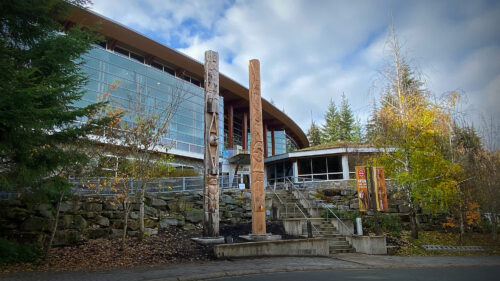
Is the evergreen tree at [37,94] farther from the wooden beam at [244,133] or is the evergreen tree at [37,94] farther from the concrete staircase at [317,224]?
the wooden beam at [244,133]

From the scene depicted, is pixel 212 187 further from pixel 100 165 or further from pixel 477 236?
pixel 477 236

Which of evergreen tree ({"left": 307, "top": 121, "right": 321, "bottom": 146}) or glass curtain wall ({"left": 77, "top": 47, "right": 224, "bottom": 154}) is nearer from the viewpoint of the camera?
glass curtain wall ({"left": 77, "top": 47, "right": 224, "bottom": 154})

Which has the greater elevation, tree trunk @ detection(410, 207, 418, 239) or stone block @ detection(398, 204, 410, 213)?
stone block @ detection(398, 204, 410, 213)

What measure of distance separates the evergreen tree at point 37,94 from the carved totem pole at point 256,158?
17.7ft

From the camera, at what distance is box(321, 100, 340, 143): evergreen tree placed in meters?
57.5

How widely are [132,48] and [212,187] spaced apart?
2124 cm

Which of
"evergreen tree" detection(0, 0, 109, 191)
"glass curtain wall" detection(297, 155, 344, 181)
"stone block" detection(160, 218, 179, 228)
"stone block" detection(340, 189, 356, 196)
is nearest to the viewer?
"evergreen tree" detection(0, 0, 109, 191)

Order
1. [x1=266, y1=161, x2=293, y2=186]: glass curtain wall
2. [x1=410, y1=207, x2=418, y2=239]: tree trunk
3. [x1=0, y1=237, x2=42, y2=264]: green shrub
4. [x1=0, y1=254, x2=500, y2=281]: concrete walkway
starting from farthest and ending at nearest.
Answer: [x1=266, y1=161, x2=293, y2=186]: glass curtain wall
[x1=410, y1=207, x2=418, y2=239]: tree trunk
[x1=0, y1=237, x2=42, y2=264]: green shrub
[x1=0, y1=254, x2=500, y2=281]: concrete walkway

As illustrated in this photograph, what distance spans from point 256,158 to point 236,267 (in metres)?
4.46

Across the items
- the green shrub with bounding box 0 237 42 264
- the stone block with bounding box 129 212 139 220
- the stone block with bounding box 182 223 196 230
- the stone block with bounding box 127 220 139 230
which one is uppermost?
the stone block with bounding box 129 212 139 220

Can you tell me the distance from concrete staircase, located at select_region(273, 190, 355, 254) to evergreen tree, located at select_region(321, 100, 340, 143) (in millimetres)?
40337

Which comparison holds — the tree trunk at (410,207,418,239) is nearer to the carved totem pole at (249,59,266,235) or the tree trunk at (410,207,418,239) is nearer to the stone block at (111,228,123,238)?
the carved totem pole at (249,59,266,235)

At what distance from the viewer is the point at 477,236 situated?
16516 mm

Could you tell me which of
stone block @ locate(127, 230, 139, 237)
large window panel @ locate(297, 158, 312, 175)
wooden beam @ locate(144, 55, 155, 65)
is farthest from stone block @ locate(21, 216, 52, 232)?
large window panel @ locate(297, 158, 312, 175)
